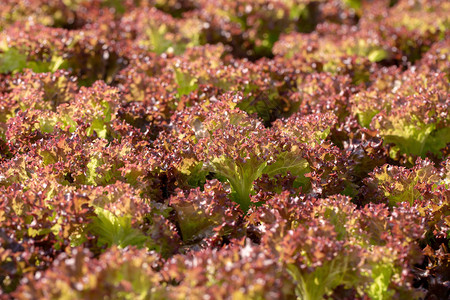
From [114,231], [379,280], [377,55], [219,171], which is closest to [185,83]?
[219,171]

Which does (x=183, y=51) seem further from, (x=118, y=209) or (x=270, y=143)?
(x=118, y=209)

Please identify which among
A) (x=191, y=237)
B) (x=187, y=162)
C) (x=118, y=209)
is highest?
(x=187, y=162)

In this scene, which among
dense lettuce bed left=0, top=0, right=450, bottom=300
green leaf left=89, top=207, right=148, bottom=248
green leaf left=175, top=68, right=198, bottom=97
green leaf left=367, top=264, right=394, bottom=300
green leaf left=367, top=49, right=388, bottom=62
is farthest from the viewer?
green leaf left=367, top=49, right=388, bottom=62

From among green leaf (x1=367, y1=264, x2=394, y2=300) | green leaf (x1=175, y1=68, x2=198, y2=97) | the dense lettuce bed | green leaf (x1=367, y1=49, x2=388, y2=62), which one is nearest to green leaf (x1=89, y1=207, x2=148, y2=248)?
the dense lettuce bed

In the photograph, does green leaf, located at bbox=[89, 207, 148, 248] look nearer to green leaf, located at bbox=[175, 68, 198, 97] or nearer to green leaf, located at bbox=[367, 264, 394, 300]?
green leaf, located at bbox=[367, 264, 394, 300]

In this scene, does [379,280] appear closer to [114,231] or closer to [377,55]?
[114,231]

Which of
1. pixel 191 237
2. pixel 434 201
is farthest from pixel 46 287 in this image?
pixel 434 201

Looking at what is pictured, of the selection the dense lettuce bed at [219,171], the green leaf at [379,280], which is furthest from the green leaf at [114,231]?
the green leaf at [379,280]

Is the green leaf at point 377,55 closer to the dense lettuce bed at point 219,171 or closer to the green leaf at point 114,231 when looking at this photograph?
the dense lettuce bed at point 219,171

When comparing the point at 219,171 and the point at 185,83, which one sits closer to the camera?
the point at 219,171
